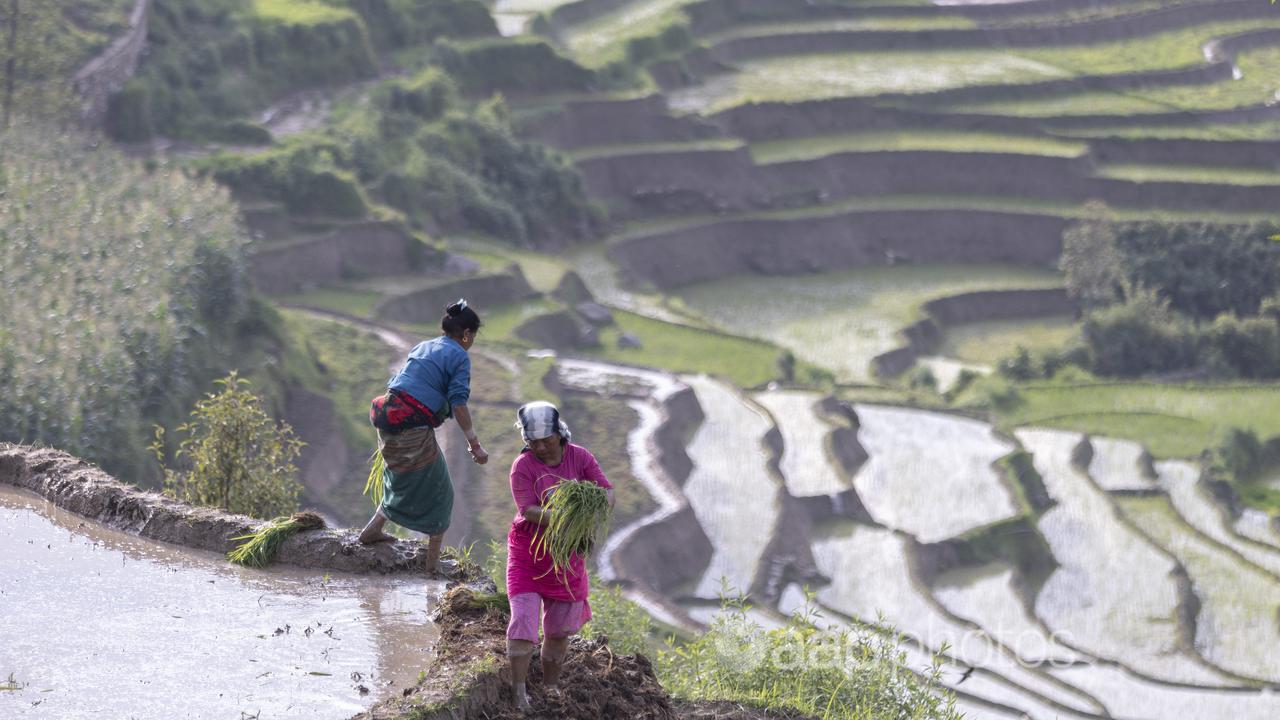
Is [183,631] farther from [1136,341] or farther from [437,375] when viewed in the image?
[1136,341]

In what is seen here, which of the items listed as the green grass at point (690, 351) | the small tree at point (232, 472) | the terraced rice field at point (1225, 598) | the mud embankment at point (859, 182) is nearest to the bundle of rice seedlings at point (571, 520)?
the small tree at point (232, 472)

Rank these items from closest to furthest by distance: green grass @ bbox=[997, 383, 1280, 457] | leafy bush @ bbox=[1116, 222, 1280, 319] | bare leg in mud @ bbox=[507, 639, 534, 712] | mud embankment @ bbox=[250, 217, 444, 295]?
bare leg in mud @ bbox=[507, 639, 534, 712] → mud embankment @ bbox=[250, 217, 444, 295] → green grass @ bbox=[997, 383, 1280, 457] → leafy bush @ bbox=[1116, 222, 1280, 319]

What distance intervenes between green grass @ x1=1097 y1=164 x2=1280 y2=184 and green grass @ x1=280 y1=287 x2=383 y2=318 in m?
21.8

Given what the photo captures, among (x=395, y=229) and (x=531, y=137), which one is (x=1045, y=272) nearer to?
(x=531, y=137)

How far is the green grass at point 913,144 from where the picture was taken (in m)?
46.4

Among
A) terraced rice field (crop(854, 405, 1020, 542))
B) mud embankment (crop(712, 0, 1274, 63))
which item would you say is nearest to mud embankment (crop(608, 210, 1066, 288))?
mud embankment (crop(712, 0, 1274, 63))

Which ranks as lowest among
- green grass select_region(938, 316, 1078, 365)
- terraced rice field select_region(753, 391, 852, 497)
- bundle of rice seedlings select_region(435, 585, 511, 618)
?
green grass select_region(938, 316, 1078, 365)

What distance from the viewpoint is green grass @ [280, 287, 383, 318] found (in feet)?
102

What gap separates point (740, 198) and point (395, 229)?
41.9 ft

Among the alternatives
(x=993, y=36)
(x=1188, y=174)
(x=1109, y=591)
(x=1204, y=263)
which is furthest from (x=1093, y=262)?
(x=1109, y=591)

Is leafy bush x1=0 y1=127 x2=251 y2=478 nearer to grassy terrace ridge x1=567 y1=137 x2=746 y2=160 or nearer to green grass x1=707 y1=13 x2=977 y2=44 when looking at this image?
grassy terrace ridge x1=567 y1=137 x2=746 y2=160

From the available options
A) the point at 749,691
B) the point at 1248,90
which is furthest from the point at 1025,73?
the point at 749,691

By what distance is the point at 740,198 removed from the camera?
4497 cm

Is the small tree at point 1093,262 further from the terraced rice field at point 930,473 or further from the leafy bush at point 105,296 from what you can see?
the leafy bush at point 105,296
